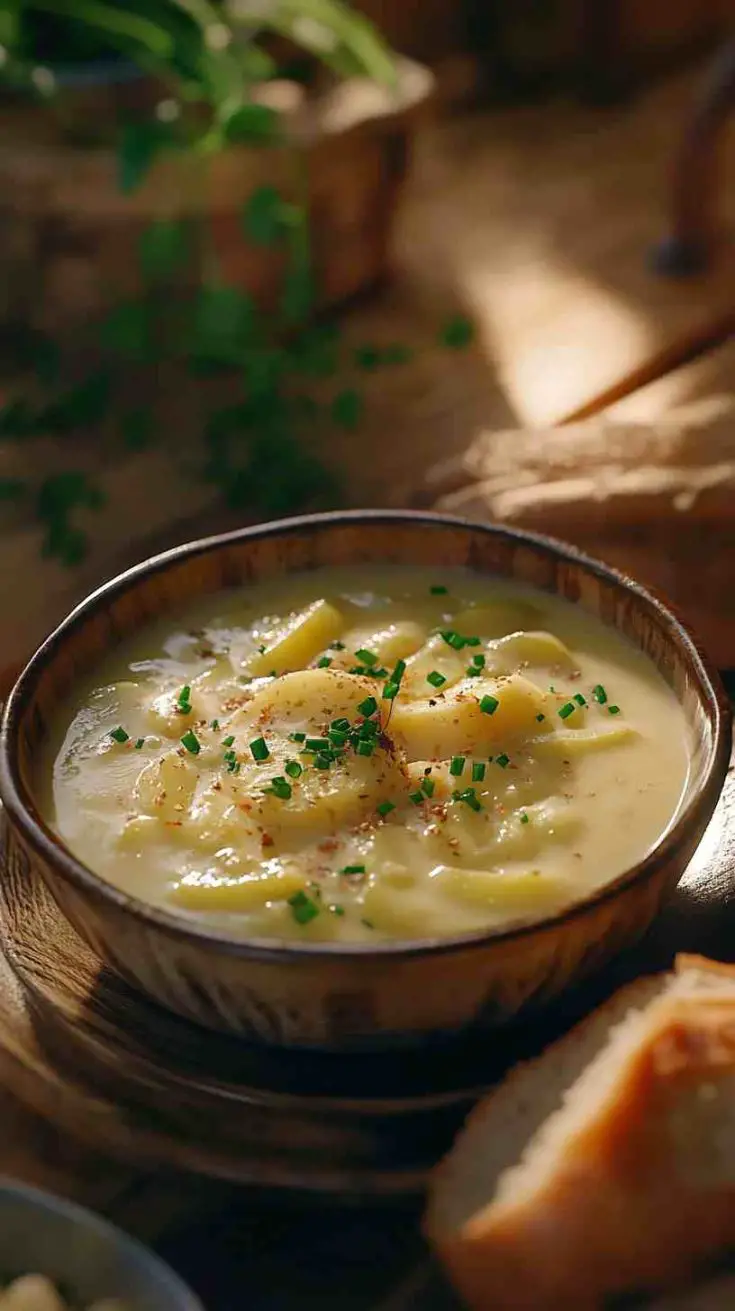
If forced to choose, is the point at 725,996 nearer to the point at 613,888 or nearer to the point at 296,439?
the point at 613,888

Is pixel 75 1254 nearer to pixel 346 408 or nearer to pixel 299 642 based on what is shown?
pixel 299 642

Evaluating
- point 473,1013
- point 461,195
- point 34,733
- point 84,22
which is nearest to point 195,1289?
point 473,1013

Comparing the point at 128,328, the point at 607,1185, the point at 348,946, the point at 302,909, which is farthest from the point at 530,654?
the point at 128,328

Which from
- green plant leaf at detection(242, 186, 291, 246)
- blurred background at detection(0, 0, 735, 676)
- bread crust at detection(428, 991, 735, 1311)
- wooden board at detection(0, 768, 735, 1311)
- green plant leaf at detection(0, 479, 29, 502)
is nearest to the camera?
bread crust at detection(428, 991, 735, 1311)

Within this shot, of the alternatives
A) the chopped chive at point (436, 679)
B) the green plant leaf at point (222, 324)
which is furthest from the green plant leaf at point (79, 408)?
the chopped chive at point (436, 679)

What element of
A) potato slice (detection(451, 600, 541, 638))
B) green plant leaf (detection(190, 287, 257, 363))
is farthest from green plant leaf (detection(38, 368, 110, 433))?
potato slice (detection(451, 600, 541, 638))

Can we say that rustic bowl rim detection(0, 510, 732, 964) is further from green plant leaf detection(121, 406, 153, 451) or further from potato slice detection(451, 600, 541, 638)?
green plant leaf detection(121, 406, 153, 451)

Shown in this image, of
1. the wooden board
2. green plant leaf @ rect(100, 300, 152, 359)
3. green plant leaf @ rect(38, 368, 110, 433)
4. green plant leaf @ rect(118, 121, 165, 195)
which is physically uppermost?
green plant leaf @ rect(118, 121, 165, 195)
